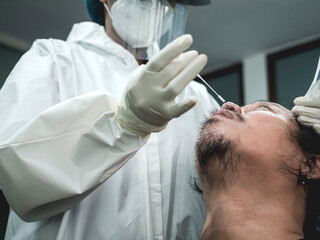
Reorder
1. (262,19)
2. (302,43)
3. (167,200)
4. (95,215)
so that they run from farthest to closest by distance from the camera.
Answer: (302,43), (262,19), (167,200), (95,215)

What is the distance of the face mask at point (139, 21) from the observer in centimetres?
144

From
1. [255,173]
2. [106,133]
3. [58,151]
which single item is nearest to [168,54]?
[106,133]

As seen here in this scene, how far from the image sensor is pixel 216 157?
1191mm

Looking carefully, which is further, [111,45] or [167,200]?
[111,45]

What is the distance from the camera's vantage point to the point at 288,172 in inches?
47.0

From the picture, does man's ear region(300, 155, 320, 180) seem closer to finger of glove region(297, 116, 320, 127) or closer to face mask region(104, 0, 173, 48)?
finger of glove region(297, 116, 320, 127)

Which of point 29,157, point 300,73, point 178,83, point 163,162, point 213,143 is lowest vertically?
point 300,73

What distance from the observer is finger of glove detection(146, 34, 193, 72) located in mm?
885

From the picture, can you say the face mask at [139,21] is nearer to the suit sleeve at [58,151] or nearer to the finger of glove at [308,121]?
the suit sleeve at [58,151]

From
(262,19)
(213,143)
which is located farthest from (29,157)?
(262,19)

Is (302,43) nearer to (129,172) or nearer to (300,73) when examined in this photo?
(300,73)

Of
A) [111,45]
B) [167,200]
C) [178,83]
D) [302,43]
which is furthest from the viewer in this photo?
[302,43]

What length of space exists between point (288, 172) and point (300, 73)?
272 cm

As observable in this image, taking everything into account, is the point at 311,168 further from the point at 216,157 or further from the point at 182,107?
the point at 182,107
